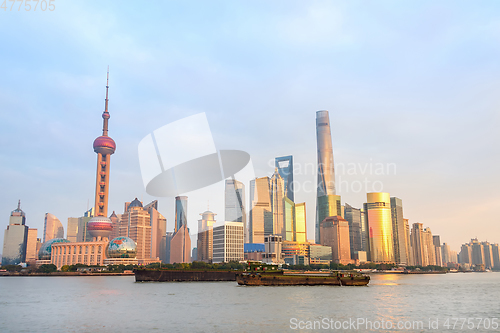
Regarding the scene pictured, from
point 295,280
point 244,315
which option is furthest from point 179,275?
point 244,315

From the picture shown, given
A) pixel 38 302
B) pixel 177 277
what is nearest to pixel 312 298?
pixel 38 302

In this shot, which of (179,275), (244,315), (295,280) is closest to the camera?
(244,315)

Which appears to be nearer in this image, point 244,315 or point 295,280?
point 244,315

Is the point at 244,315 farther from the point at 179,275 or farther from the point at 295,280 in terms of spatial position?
the point at 179,275

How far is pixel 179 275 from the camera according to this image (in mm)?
162750

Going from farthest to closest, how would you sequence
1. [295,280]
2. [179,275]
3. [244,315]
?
1. [179,275]
2. [295,280]
3. [244,315]

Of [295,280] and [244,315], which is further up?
[295,280]

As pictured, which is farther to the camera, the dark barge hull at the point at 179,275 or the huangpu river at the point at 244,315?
the dark barge hull at the point at 179,275

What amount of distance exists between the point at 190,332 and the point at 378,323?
967 inches

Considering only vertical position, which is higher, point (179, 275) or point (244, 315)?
point (179, 275)

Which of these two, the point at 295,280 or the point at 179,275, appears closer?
the point at 295,280

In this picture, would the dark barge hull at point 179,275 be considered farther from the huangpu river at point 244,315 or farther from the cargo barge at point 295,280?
the huangpu river at point 244,315

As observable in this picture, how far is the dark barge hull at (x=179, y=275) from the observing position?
158 metres

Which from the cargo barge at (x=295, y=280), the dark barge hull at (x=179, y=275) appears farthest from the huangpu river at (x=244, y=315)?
the dark barge hull at (x=179, y=275)
